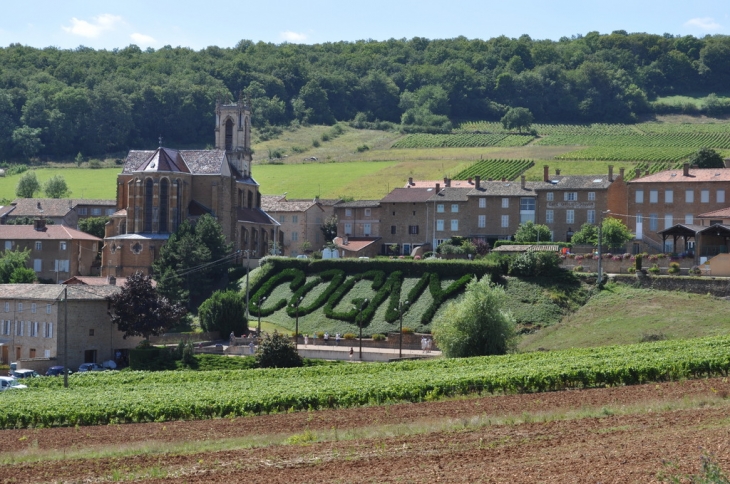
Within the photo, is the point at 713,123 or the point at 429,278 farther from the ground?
the point at 713,123

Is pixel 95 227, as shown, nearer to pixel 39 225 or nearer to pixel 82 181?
pixel 39 225

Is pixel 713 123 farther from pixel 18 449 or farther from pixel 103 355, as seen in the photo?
pixel 18 449

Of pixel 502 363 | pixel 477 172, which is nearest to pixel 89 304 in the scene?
pixel 502 363

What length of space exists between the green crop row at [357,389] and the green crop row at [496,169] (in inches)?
2799

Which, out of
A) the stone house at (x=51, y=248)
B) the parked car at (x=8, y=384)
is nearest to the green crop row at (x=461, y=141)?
the stone house at (x=51, y=248)

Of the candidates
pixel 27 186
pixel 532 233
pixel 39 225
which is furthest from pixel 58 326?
pixel 27 186

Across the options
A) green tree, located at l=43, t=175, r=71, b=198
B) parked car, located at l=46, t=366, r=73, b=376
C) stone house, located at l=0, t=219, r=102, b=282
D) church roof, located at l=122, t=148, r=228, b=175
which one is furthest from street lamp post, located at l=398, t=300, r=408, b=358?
green tree, located at l=43, t=175, r=71, b=198

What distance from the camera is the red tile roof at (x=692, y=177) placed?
87688 mm

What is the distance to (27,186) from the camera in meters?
138

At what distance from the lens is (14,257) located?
93125 millimetres

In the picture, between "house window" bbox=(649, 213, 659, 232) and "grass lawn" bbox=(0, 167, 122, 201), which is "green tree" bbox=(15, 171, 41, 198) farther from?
"house window" bbox=(649, 213, 659, 232)

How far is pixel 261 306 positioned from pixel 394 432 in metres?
51.0

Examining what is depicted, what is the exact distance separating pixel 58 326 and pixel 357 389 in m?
32.3

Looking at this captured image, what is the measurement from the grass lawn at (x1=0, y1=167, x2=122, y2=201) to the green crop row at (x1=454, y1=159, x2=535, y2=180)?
4083cm
